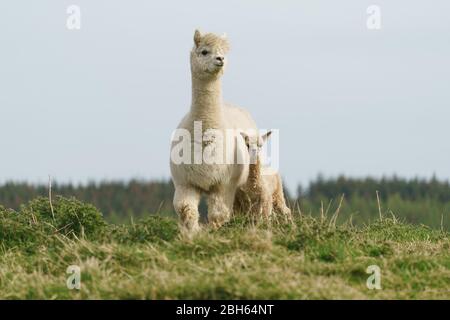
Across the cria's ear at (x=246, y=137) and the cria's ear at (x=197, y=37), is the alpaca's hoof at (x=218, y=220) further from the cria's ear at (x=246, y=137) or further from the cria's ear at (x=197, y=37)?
the cria's ear at (x=197, y=37)

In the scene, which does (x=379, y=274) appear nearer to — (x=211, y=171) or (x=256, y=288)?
(x=256, y=288)

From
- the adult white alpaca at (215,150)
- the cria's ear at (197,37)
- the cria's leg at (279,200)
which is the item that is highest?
the cria's ear at (197,37)

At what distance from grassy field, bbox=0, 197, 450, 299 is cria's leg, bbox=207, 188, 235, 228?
2.24ft

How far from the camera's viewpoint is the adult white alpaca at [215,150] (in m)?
11.5

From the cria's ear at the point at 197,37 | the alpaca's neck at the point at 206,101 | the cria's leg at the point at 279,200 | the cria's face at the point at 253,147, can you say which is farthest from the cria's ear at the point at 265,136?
the cria's ear at the point at 197,37

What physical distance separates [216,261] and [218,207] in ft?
9.70

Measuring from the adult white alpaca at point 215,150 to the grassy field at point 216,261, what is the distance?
0.74 meters

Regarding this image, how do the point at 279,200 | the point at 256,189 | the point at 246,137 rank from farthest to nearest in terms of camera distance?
the point at 279,200
the point at 256,189
the point at 246,137

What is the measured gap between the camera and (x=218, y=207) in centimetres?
1180

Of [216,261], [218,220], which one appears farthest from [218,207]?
[216,261]

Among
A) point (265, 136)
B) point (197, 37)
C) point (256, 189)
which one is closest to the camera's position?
point (197, 37)

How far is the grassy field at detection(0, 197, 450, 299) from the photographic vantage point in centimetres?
802

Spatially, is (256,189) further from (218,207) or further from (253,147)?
(218,207)
